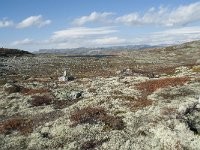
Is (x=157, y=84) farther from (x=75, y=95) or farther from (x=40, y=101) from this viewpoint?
(x=40, y=101)

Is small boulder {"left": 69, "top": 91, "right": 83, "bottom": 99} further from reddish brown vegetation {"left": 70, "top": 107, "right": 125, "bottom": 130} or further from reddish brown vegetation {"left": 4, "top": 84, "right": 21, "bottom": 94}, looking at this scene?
reddish brown vegetation {"left": 4, "top": 84, "right": 21, "bottom": 94}

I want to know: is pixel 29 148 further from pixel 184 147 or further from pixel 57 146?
pixel 184 147

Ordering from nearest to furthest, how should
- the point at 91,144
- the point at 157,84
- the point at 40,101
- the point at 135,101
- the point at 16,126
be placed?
the point at 91,144 < the point at 16,126 < the point at 135,101 < the point at 40,101 < the point at 157,84

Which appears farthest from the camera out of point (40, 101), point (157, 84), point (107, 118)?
point (157, 84)

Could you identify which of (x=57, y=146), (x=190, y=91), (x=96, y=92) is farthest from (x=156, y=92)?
(x=57, y=146)

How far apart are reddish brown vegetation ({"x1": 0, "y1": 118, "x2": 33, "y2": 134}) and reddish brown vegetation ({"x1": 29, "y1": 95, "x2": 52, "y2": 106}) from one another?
19.3ft

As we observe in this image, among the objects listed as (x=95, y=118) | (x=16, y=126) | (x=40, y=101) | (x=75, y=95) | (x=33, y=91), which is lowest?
(x=16, y=126)

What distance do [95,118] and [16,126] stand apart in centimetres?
741

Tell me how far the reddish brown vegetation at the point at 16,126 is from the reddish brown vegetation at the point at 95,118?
4.11 m

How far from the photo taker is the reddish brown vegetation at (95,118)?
96.1 feet

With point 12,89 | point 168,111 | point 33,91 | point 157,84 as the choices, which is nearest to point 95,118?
point 168,111

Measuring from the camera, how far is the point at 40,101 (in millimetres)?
39344

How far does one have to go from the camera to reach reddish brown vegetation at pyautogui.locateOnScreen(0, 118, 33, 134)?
30527mm

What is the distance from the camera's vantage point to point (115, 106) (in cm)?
3409
